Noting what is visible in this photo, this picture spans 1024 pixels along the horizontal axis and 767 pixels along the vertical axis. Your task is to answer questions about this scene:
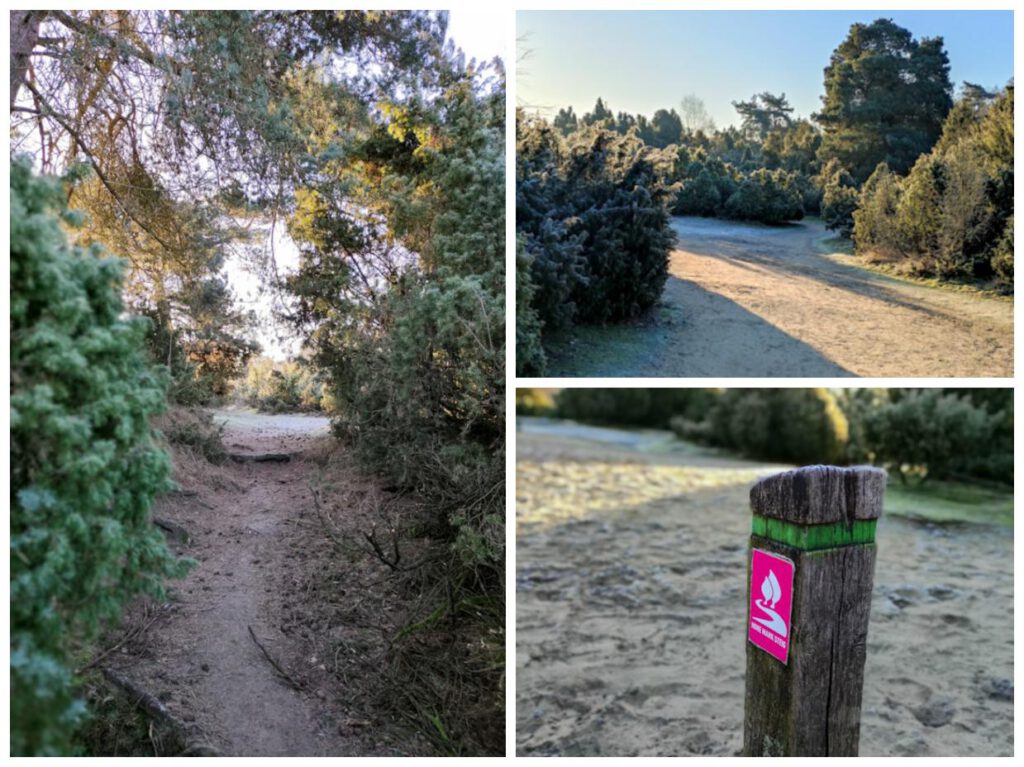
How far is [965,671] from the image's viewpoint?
2805 millimetres

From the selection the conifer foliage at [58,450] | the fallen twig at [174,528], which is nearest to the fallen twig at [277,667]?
the fallen twig at [174,528]

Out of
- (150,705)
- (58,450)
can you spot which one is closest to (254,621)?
(150,705)

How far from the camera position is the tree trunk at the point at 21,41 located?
288 cm

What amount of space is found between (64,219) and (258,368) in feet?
4.03

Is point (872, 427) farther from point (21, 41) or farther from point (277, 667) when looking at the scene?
point (21, 41)

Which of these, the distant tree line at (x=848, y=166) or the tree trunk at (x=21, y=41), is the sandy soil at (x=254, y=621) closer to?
the distant tree line at (x=848, y=166)

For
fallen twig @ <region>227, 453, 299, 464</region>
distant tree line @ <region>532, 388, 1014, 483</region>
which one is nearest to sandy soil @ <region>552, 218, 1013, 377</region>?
fallen twig @ <region>227, 453, 299, 464</region>

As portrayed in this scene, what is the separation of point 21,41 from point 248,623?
2527 mm

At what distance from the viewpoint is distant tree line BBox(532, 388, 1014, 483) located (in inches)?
201

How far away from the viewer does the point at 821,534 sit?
1751mm

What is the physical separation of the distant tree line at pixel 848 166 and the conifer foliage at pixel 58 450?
5.35 ft

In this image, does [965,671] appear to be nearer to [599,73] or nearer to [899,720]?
[899,720]

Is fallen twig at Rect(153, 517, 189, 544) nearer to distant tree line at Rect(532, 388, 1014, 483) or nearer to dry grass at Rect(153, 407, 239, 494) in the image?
dry grass at Rect(153, 407, 239, 494)

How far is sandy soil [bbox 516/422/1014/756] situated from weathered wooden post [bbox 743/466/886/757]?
0.67m
